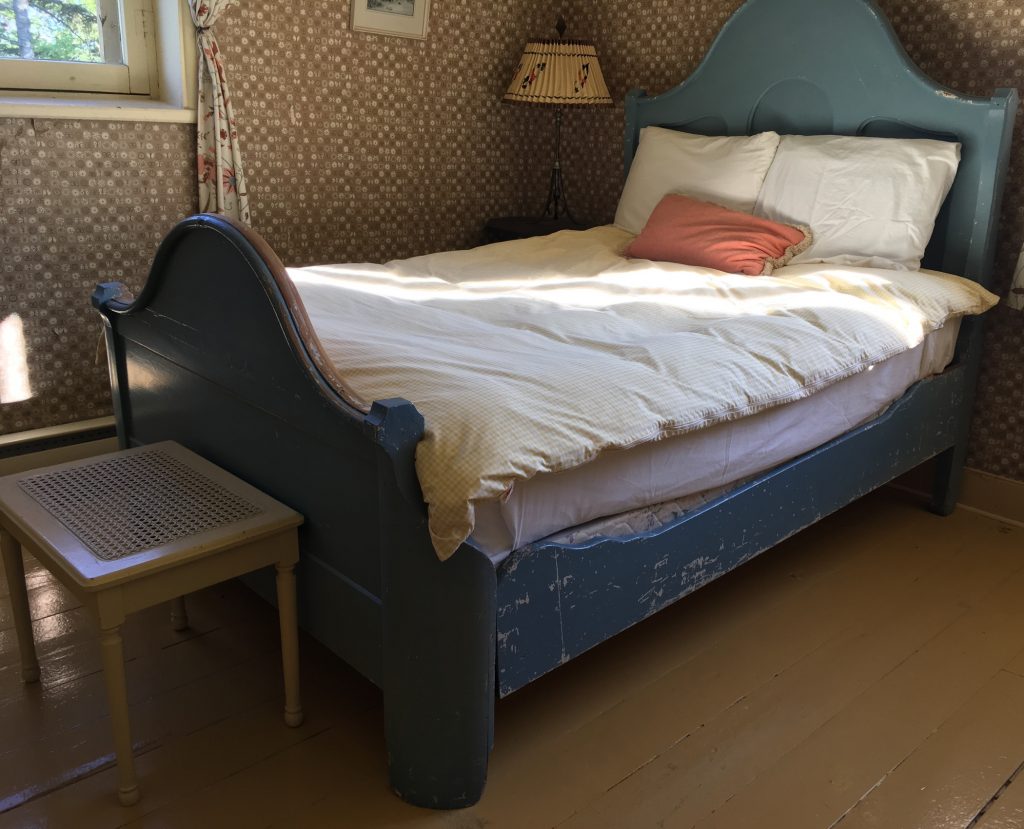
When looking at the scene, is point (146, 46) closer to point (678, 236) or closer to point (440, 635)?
point (678, 236)

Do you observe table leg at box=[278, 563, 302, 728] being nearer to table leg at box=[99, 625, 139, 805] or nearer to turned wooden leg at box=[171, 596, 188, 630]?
table leg at box=[99, 625, 139, 805]

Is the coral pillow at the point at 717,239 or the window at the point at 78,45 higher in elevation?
the window at the point at 78,45

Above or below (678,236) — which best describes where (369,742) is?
below

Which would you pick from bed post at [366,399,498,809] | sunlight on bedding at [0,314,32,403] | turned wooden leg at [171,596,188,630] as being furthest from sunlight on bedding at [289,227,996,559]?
sunlight on bedding at [0,314,32,403]

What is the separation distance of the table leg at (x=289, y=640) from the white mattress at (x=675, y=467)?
0.44m

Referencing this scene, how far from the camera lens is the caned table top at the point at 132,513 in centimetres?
146

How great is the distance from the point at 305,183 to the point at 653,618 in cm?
195

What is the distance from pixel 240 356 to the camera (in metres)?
1.69

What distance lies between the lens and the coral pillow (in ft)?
8.37

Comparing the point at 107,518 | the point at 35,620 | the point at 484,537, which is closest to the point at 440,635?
the point at 484,537

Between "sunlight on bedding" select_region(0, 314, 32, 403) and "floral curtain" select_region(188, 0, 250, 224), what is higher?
"floral curtain" select_region(188, 0, 250, 224)

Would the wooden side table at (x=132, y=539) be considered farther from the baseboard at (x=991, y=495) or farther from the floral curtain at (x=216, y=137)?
the baseboard at (x=991, y=495)

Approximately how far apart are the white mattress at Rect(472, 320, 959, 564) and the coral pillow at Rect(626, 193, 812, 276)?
482 mm

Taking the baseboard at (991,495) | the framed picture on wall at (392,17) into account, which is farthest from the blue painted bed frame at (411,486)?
the framed picture on wall at (392,17)
